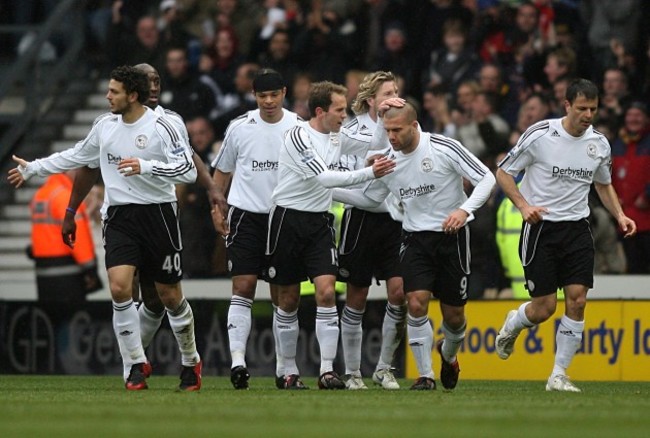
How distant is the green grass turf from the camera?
8.66 metres

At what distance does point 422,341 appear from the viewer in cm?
1305

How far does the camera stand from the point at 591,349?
53.4 feet

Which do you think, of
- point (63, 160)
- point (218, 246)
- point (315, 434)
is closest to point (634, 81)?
point (218, 246)

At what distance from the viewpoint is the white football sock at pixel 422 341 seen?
1302 centimetres

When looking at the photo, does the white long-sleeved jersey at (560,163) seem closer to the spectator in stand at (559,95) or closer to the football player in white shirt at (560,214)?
the football player in white shirt at (560,214)

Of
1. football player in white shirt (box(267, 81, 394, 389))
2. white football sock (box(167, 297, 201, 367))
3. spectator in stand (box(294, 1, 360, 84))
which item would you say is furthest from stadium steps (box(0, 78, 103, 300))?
football player in white shirt (box(267, 81, 394, 389))

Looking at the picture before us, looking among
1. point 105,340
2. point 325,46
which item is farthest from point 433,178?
point 325,46

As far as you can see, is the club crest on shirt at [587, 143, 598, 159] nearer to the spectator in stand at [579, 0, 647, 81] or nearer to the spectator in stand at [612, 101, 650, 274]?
the spectator in stand at [612, 101, 650, 274]

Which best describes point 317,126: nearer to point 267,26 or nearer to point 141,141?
point 141,141

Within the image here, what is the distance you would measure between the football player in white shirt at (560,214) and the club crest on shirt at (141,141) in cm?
276

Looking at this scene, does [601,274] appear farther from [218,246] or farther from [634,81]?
[218,246]

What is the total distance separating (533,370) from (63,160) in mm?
5644

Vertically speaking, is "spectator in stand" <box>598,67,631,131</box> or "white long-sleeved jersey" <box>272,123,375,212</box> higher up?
"spectator in stand" <box>598,67,631,131</box>

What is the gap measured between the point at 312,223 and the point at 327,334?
89cm
